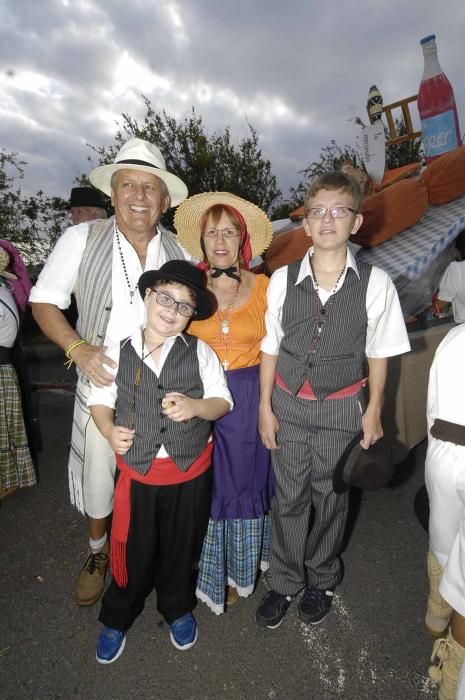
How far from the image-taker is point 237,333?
1965 millimetres

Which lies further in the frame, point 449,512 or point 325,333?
point 325,333

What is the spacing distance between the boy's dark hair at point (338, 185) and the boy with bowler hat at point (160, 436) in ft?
1.99

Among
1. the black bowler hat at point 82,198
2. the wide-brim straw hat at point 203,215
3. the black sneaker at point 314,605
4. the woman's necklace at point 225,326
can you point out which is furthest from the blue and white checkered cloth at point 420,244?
the black bowler hat at point 82,198

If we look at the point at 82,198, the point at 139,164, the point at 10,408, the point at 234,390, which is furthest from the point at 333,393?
the point at 82,198

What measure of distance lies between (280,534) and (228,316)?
43.2 inches

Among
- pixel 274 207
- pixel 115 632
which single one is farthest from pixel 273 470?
pixel 274 207

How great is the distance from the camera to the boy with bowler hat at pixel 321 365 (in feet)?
5.66

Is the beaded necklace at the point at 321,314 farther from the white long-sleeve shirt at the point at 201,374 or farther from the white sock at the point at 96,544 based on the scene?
the white sock at the point at 96,544

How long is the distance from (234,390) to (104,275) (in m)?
0.85

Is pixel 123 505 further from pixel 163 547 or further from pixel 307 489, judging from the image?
pixel 307 489

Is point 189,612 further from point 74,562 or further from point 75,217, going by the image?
point 75,217

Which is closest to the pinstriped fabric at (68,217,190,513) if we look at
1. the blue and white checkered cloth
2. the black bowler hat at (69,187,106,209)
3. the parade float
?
the parade float

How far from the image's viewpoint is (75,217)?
5.19 meters

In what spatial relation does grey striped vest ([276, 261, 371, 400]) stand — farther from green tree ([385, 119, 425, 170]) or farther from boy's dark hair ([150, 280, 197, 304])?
green tree ([385, 119, 425, 170])
